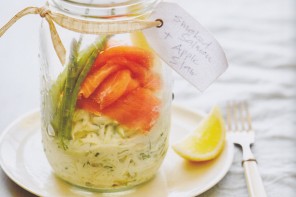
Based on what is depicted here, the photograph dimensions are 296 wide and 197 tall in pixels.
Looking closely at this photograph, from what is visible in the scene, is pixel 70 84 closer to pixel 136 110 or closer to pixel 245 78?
pixel 136 110

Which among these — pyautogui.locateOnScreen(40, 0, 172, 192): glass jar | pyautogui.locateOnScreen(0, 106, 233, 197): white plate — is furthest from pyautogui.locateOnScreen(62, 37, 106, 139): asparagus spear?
pyautogui.locateOnScreen(0, 106, 233, 197): white plate

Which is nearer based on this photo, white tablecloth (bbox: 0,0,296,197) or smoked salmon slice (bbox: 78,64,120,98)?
smoked salmon slice (bbox: 78,64,120,98)

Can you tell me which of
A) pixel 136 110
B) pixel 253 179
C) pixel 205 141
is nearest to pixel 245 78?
pixel 205 141

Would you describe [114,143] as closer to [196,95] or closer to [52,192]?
[52,192]

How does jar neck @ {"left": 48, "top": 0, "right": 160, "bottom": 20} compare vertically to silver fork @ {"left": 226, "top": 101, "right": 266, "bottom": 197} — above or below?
above

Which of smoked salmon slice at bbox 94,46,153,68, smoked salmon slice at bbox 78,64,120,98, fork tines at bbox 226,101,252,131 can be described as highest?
fork tines at bbox 226,101,252,131

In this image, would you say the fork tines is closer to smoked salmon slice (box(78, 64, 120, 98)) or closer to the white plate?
the white plate
